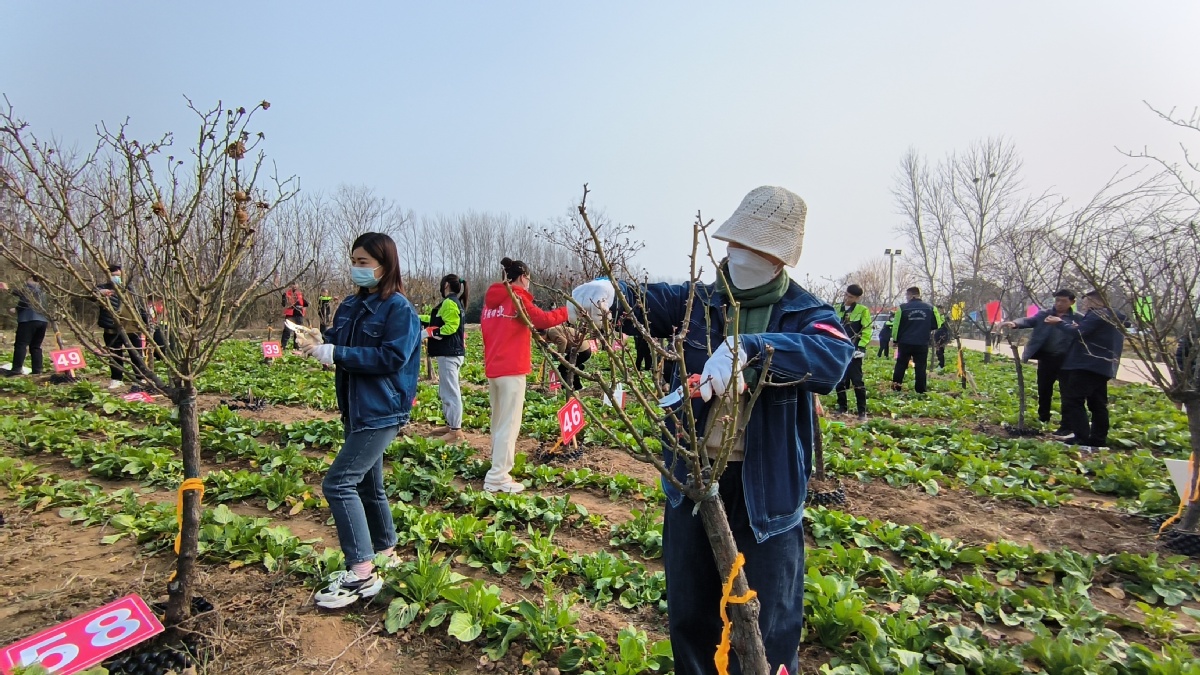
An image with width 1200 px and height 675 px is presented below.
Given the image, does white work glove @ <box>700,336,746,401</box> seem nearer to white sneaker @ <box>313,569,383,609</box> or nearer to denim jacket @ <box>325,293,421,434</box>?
denim jacket @ <box>325,293,421,434</box>

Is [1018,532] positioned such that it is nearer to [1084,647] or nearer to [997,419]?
[1084,647]

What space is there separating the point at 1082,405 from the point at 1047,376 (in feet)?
2.59

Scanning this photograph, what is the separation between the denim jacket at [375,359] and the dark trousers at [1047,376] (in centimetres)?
794

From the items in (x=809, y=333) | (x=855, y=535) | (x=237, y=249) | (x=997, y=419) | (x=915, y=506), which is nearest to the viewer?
(x=809, y=333)

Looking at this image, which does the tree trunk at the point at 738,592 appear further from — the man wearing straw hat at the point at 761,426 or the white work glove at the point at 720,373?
the white work glove at the point at 720,373

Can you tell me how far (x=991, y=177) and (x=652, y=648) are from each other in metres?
24.0

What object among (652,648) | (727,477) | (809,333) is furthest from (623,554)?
(809,333)

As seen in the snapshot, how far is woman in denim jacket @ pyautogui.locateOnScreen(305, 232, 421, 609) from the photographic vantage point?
2934 millimetres

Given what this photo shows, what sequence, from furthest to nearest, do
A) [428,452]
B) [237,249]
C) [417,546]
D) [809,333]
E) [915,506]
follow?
[428,452] < [915,506] < [417,546] < [237,249] < [809,333]

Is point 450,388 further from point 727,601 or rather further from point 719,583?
point 727,601

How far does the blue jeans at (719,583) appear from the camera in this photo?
199 centimetres

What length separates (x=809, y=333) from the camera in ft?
6.17

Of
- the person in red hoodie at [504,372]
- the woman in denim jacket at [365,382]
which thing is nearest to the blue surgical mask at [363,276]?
the woman in denim jacket at [365,382]

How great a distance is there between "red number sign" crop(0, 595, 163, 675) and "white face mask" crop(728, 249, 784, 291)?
2.74m
